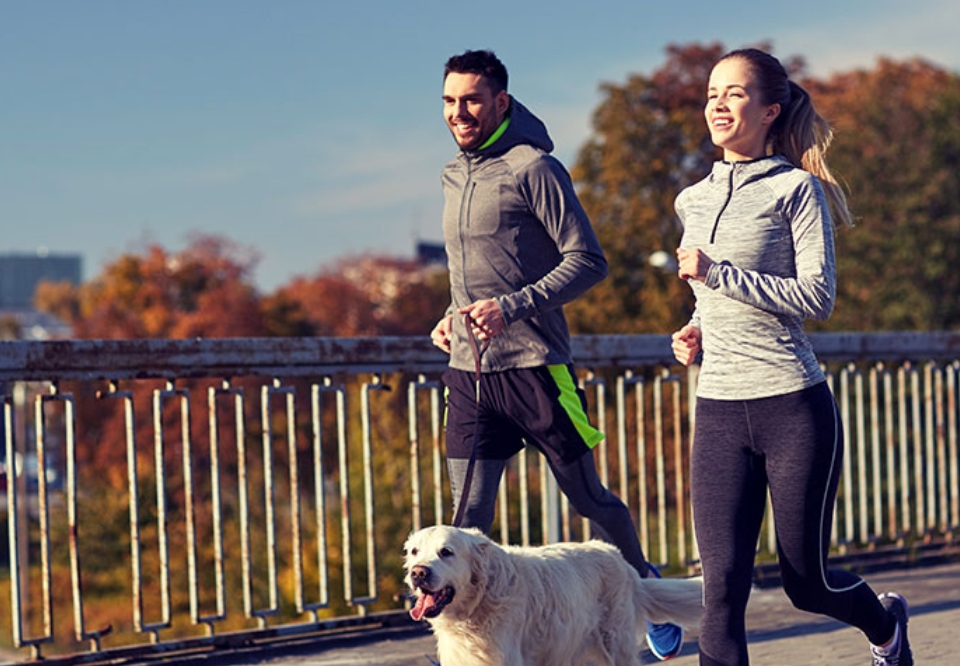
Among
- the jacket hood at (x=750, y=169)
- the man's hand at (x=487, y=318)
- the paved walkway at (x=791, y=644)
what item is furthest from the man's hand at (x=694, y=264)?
the paved walkway at (x=791, y=644)

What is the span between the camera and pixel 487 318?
16.5 ft

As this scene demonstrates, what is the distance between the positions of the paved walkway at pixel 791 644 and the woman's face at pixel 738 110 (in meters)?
2.40

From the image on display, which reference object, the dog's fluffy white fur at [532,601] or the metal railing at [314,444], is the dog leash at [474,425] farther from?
the metal railing at [314,444]

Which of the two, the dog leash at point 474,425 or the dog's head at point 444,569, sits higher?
the dog leash at point 474,425

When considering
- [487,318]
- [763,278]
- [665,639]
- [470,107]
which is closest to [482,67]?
[470,107]

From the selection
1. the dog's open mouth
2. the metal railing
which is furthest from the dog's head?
the metal railing

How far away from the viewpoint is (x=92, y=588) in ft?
152

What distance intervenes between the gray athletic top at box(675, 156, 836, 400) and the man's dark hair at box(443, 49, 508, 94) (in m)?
1.12

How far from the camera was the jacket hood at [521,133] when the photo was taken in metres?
5.38

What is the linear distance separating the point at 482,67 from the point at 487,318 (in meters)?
0.92

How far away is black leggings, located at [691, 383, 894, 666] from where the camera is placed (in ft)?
14.3

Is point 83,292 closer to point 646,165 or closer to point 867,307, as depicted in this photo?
point 646,165

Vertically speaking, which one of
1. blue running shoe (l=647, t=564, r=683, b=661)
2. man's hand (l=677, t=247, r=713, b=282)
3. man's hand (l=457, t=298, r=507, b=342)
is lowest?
blue running shoe (l=647, t=564, r=683, b=661)

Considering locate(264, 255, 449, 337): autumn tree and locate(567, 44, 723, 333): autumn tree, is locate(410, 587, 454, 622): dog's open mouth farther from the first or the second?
locate(264, 255, 449, 337): autumn tree
